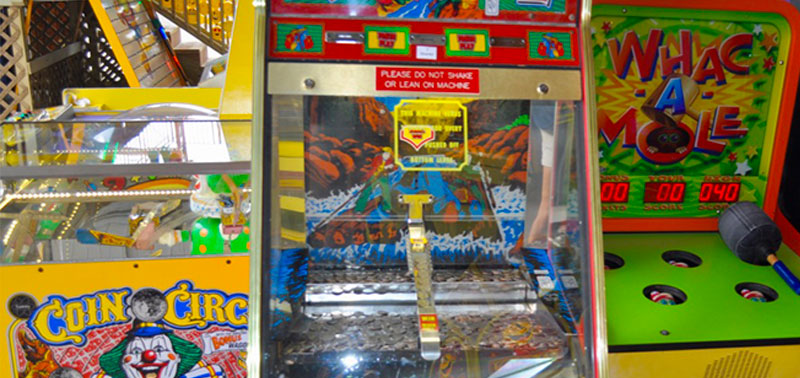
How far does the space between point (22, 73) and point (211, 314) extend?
314cm

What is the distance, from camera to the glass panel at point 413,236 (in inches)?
58.1

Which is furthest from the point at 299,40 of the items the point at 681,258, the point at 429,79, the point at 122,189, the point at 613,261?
the point at 681,258

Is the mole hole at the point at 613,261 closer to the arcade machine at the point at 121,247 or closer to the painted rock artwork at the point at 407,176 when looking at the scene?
the painted rock artwork at the point at 407,176

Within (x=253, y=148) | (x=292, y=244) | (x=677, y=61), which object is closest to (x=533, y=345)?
(x=292, y=244)

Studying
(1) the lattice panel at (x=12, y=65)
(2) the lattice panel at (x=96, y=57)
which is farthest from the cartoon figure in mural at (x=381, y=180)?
(2) the lattice panel at (x=96, y=57)

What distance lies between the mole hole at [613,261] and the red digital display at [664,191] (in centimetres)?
26

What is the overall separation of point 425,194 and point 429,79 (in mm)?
344

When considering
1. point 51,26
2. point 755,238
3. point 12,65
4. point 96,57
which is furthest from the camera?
point 96,57

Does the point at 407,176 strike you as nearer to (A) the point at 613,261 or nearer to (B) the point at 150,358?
(A) the point at 613,261

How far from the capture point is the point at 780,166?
210 centimetres

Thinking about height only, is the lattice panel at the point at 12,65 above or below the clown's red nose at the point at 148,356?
above

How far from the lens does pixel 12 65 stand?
A: 13.9 feet

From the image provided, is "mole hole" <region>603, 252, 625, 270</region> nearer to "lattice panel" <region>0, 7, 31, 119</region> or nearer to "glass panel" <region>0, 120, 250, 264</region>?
"glass panel" <region>0, 120, 250, 264</region>

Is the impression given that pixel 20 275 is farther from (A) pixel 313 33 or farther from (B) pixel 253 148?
(A) pixel 313 33
